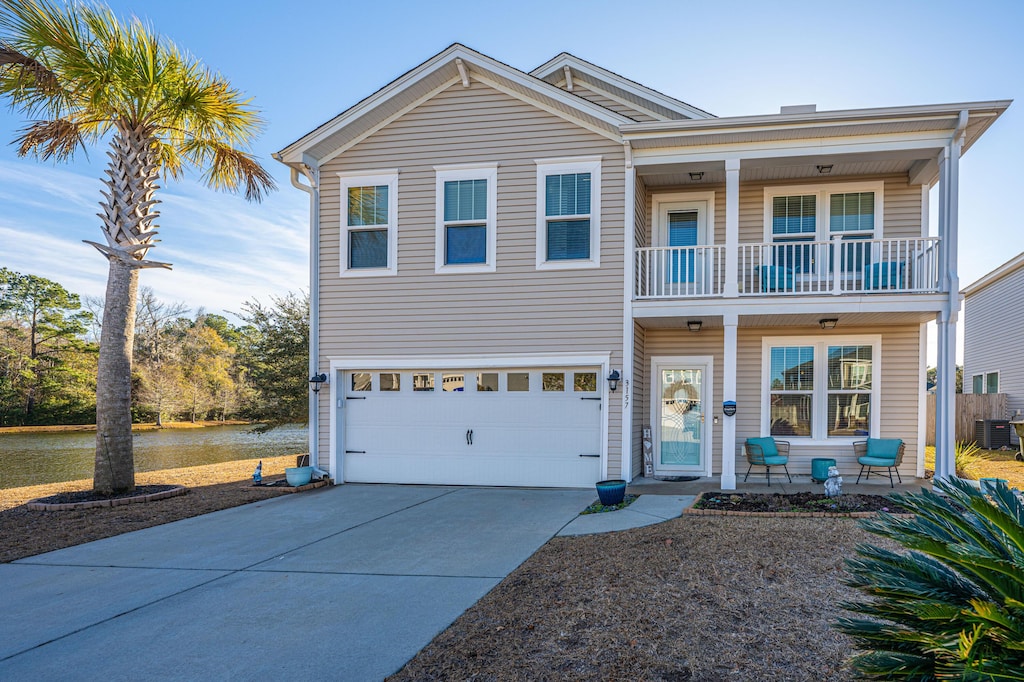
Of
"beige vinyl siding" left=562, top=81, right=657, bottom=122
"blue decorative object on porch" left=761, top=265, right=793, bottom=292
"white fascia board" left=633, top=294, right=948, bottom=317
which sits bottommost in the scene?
"white fascia board" left=633, top=294, right=948, bottom=317

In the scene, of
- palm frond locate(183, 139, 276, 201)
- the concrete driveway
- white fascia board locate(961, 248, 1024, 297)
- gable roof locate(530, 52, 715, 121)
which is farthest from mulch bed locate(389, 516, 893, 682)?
white fascia board locate(961, 248, 1024, 297)

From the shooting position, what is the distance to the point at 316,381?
11.2 meters

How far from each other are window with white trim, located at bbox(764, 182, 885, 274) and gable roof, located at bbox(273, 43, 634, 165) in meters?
3.24

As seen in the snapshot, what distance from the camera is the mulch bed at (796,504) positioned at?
7426mm

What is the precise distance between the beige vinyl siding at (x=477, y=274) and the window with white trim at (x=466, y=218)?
122 millimetres

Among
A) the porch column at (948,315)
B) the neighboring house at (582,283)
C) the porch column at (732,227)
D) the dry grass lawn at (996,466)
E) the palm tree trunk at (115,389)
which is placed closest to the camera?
the porch column at (948,315)

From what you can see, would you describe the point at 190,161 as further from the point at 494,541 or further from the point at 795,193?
the point at 795,193

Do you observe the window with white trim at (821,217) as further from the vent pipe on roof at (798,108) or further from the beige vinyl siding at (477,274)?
the beige vinyl siding at (477,274)

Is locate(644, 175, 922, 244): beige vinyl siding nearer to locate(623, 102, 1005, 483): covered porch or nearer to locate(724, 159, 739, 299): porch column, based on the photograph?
locate(623, 102, 1005, 483): covered porch

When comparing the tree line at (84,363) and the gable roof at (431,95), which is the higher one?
the gable roof at (431,95)

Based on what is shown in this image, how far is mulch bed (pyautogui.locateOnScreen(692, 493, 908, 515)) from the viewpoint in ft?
24.4

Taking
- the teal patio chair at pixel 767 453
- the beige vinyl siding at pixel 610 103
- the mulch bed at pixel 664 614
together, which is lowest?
the mulch bed at pixel 664 614

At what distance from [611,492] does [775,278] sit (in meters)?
4.72

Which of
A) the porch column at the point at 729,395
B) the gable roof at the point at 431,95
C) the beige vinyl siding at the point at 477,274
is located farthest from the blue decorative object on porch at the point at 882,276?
the gable roof at the point at 431,95
